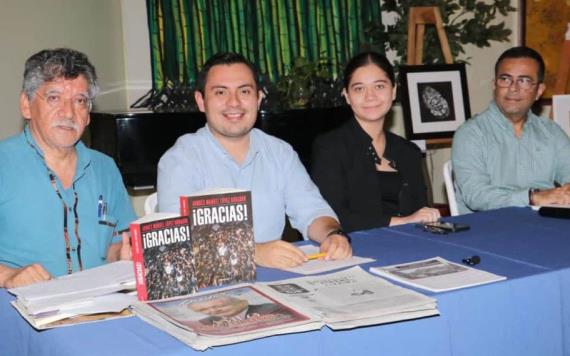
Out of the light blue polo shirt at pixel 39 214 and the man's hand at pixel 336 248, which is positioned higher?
the light blue polo shirt at pixel 39 214

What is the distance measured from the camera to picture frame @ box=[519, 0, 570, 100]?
549cm

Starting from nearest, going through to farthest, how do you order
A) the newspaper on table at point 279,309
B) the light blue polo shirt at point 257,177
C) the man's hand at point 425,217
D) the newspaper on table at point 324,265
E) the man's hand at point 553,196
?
the newspaper on table at point 279,309, the newspaper on table at point 324,265, the light blue polo shirt at point 257,177, the man's hand at point 425,217, the man's hand at point 553,196

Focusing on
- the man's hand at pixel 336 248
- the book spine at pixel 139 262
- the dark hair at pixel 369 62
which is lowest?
the man's hand at pixel 336 248

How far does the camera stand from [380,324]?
159 cm

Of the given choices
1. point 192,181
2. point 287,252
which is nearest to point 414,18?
point 192,181

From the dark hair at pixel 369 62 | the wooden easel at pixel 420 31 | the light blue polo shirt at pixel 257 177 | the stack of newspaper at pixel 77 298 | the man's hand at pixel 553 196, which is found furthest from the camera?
the wooden easel at pixel 420 31

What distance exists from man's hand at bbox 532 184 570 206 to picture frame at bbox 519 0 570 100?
9.87 ft

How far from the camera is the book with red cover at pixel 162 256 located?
165 cm

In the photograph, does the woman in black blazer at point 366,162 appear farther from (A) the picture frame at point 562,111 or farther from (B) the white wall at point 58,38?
(B) the white wall at point 58,38

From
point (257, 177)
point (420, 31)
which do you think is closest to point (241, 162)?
point (257, 177)

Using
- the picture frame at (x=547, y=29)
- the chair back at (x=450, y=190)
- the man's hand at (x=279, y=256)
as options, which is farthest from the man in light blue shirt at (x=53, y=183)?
the picture frame at (x=547, y=29)

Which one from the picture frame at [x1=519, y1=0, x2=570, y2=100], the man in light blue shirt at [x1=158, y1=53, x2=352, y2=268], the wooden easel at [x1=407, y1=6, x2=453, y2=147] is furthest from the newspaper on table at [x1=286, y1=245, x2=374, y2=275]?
the picture frame at [x1=519, y1=0, x2=570, y2=100]

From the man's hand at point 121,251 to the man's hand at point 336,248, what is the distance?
1.85ft

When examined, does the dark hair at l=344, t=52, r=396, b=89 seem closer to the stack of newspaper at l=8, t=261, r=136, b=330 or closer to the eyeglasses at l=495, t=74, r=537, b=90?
the eyeglasses at l=495, t=74, r=537, b=90
